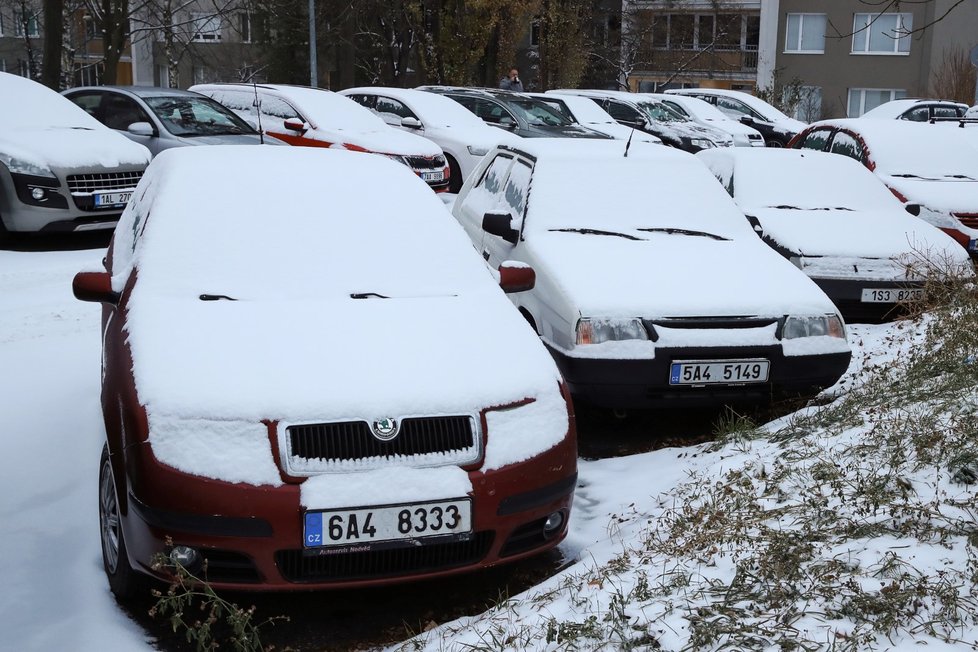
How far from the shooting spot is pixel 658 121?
2316 cm

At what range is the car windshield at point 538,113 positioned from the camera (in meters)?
19.2

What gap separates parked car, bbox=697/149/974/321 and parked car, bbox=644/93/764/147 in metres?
12.8

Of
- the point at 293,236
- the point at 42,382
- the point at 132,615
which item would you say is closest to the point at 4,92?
the point at 42,382

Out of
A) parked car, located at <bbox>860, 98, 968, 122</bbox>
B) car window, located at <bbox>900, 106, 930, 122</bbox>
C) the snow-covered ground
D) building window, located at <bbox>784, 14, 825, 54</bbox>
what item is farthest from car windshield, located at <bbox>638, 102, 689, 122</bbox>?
building window, located at <bbox>784, 14, 825, 54</bbox>

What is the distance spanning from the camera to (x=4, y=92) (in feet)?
37.1

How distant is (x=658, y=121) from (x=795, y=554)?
20.2 m

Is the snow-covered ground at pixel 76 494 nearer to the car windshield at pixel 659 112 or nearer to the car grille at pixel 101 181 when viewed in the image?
the car grille at pixel 101 181

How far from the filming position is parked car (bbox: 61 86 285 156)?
13.0 m

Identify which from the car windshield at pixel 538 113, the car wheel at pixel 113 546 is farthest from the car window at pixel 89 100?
the car wheel at pixel 113 546

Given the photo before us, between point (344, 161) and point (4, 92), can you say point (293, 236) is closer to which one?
point (344, 161)

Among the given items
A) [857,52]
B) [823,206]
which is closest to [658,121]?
[823,206]

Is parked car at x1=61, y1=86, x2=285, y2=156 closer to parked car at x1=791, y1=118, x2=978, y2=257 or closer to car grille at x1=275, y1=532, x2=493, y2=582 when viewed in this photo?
parked car at x1=791, y1=118, x2=978, y2=257

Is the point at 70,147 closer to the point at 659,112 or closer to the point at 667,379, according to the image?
the point at 667,379

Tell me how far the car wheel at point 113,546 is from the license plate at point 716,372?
112 inches
